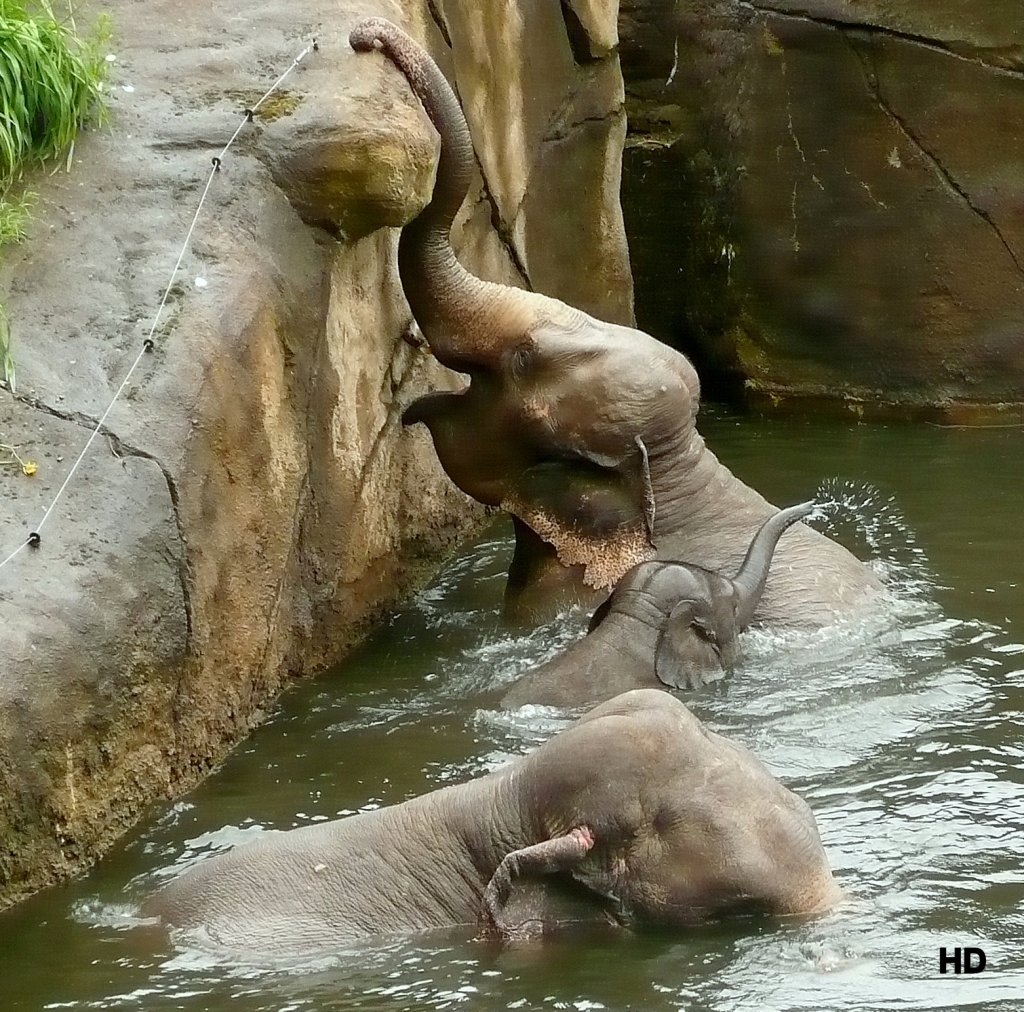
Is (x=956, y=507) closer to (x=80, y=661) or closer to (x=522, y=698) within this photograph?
(x=522, y=698)

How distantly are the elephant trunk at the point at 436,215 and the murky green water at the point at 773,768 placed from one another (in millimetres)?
1189

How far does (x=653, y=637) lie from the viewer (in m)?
6.32

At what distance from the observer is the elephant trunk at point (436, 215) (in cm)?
656

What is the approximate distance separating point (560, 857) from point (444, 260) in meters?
2.98

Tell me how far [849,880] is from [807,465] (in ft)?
16.5

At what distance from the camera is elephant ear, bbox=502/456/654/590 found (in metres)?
6.82

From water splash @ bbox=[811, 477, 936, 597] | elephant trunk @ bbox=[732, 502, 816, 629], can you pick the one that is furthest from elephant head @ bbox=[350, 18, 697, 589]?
water splash @ bbox=[811, 477, 936, 597]

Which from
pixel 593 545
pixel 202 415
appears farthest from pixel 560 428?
pixel 202 415

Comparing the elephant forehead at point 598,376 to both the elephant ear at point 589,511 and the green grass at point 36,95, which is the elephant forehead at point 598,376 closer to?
the elephant ear at point 589,511

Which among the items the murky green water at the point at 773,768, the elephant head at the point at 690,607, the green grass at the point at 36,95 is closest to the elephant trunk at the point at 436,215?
the green grass at the point at 36,95

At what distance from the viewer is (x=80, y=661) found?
199 inches

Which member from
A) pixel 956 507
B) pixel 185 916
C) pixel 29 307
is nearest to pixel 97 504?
pixel 29 307

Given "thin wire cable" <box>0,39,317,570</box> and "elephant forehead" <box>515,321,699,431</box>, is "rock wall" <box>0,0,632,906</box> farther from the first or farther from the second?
"elephant forehead" <box>515,321,699,431</box>

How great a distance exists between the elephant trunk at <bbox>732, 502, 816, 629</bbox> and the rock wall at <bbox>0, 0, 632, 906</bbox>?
1.44 metres
